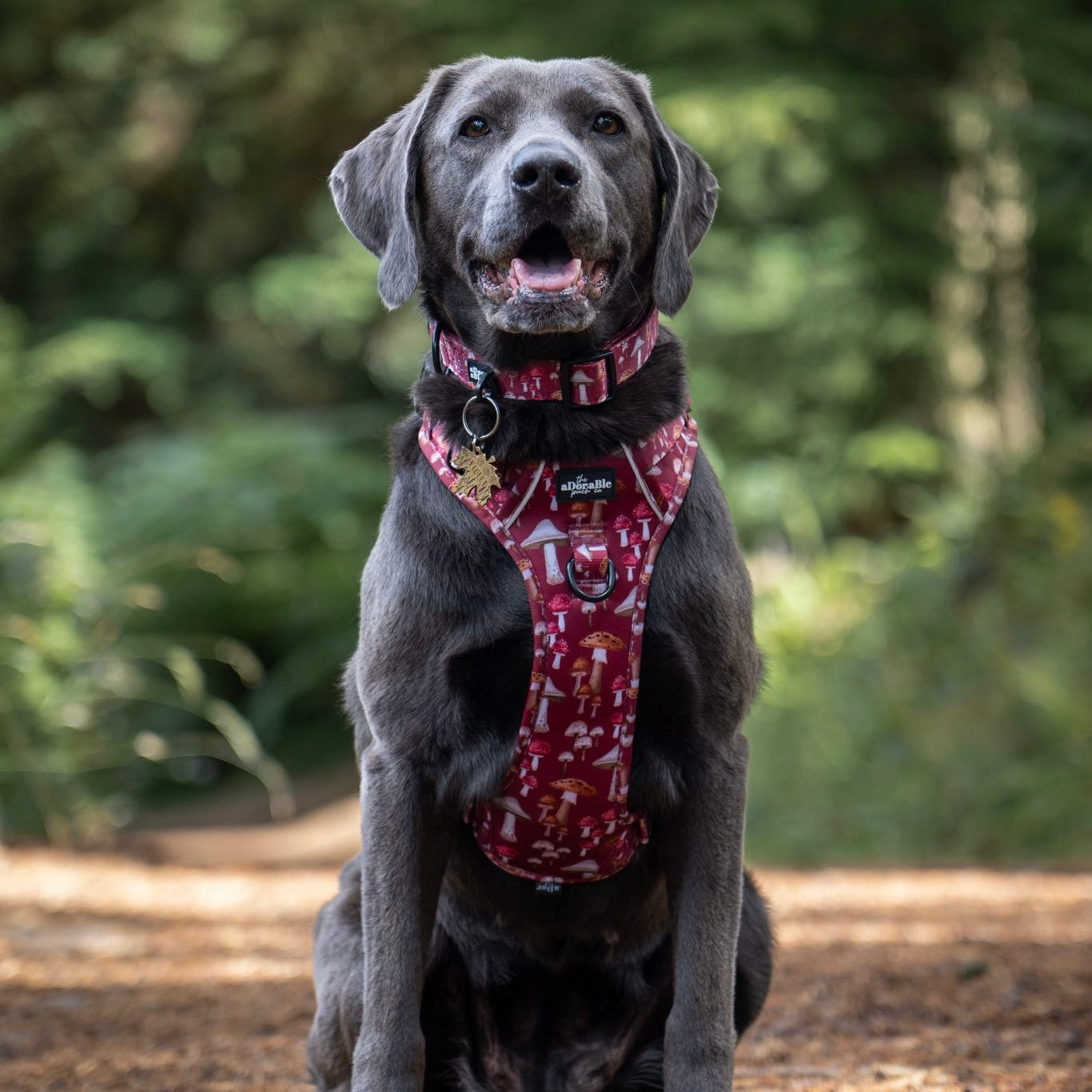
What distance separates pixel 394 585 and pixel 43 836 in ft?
18.0

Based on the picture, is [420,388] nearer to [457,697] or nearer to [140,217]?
[457,697]

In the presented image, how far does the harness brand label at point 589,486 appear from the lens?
2791 millimetres

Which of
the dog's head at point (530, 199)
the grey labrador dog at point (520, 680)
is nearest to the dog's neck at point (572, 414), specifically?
the grey labrador dog at point (520, 680)

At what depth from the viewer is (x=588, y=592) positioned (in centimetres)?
270

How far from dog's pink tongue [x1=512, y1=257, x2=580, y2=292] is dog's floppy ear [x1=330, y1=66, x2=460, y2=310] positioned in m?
0.25

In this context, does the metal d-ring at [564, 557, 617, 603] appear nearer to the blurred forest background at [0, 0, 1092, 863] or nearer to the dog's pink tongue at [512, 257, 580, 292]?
the dog's pink tongue at [512, 257, 580, 292]

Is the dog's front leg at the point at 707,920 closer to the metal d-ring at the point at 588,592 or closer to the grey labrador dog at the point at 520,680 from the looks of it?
the grey labrador dog at the point at 520,680

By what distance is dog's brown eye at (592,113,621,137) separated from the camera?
121 inches

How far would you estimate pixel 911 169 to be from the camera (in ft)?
42.2

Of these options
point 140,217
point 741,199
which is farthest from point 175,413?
point 741,199

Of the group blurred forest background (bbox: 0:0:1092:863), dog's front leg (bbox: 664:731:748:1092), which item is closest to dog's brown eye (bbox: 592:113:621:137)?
dog's front leg (bbox: 664:731:748:1092)

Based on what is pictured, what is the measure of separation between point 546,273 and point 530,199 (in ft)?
0.51

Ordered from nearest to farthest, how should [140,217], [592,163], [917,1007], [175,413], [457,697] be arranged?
[457,697] < [592,163] < [917,1007] < [175,413] < [140,217]

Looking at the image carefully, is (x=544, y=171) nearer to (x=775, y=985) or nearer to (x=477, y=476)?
(x=477, y=476)
